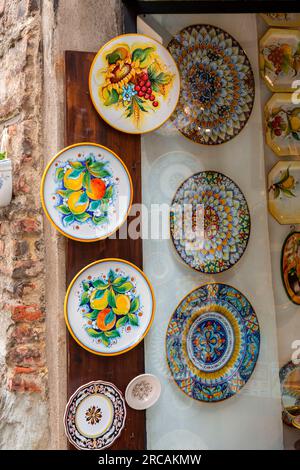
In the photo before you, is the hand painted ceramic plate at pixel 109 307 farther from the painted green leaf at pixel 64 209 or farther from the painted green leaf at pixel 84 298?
the painted green leaf at pixel 64 209

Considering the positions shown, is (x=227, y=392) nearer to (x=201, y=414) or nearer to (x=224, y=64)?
(x=201, y=414)

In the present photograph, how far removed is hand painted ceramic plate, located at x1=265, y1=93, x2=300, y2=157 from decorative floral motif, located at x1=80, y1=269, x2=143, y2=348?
2.44 ft

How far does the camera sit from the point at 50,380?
5.45 feet

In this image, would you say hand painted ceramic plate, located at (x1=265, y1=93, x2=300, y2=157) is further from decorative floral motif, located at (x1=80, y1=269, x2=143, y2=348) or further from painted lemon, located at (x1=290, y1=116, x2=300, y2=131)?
decorative floral motif, located at (x1=80, y1=269, x2=143, y2=348)

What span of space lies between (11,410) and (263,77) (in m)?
1.45

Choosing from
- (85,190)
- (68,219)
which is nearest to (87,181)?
(85,190)

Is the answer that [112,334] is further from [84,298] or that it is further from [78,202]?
[78,202]

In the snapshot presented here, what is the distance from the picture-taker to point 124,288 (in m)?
1.68

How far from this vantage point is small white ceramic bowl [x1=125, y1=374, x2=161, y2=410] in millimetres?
1666

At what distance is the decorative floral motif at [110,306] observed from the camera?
1.64m

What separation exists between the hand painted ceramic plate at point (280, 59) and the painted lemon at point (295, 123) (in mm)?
103

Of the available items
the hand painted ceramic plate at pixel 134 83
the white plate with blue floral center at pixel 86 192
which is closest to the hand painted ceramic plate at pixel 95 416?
the white plate with blue floral center at pixel 86 192

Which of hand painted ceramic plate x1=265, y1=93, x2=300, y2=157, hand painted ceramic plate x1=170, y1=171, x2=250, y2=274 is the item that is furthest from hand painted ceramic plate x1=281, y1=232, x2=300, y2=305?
hand painted ceramic plate x1=265, y1=93, x2=300, y2=157

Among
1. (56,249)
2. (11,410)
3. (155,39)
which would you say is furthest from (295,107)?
Result: (11,410)
